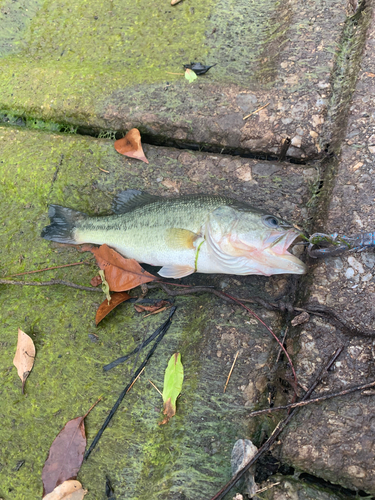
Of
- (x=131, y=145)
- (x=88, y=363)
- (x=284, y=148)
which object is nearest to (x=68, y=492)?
(x=88, y=363)

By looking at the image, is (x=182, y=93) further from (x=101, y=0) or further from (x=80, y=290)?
(x=80, y=290)

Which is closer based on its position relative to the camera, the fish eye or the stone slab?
the stone slab

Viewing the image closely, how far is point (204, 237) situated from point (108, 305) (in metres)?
1.13

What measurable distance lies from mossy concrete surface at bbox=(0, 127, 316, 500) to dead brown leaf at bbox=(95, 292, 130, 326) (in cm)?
10

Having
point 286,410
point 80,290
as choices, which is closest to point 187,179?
point 80,290

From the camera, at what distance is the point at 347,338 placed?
2.67 meters

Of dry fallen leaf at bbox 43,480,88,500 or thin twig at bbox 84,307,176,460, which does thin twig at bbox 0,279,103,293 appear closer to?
thin twig at bbox 84,307,176,460

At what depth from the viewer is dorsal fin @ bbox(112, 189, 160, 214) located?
10.5ft

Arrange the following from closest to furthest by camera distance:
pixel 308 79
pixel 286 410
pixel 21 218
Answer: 1. pixel 286 410
2. pixel 308 79
3. pixel 21 218

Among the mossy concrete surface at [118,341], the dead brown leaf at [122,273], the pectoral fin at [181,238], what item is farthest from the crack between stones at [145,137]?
the dead brown leaf at [122,273]

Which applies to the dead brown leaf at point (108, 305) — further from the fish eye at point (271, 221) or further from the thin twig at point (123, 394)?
the fish eye at point (271, 221)

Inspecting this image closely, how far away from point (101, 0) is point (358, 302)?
4545mm

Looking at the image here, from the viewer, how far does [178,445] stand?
2689 millimetres

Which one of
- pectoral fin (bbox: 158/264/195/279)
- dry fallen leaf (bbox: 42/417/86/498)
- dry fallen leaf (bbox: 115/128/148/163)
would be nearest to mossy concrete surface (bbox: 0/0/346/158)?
dry fallen leaf (bbox: 115/128/148/163)
